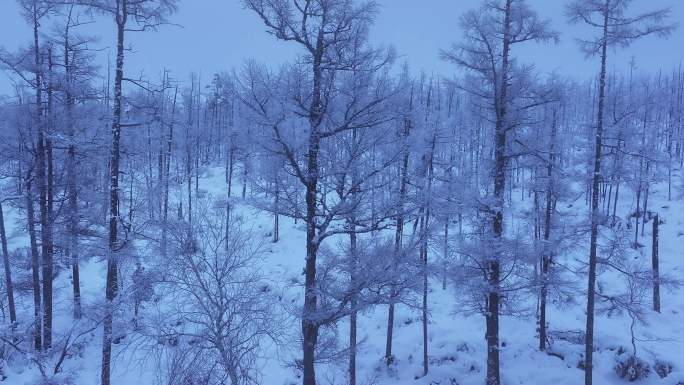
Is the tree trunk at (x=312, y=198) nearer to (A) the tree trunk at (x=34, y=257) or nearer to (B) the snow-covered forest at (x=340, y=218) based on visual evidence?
(B) the snow-covered forest at (x=340, y=218)

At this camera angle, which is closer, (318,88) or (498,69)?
(318,88)

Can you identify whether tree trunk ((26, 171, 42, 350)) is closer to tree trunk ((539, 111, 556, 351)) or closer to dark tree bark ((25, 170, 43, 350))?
dark tree bark ((25, 170, 43, 350))

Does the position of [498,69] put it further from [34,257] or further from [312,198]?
[34,257]

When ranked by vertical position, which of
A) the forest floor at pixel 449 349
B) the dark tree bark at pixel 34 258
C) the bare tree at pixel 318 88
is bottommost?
the forest floor at pixel 449 349

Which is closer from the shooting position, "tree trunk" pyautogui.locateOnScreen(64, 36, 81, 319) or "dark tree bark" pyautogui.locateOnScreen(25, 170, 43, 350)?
"tree trunk" pyautogui.locateOnScreen(64, 36, 81, 319)

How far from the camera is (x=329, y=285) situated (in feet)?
29.4

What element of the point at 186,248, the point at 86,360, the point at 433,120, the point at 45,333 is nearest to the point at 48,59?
the point at 186,248

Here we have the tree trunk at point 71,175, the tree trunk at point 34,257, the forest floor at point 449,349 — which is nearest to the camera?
the tree trunk at point 71,175

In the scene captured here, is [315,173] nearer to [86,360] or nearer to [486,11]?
[486,11]

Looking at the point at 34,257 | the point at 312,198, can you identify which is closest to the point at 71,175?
the point at 34,257

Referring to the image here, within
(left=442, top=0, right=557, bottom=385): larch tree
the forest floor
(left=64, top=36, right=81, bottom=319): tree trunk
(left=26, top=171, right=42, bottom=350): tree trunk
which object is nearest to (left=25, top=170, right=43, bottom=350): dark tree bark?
(left=26, top=171, right=42, bottom=350): tree trunk

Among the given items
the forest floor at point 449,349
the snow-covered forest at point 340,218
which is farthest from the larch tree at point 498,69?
the forest floor at point 449,349

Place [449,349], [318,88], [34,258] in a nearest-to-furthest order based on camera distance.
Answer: [318,88] < [34,258] < [449,349]

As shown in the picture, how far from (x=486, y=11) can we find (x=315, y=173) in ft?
21.0
